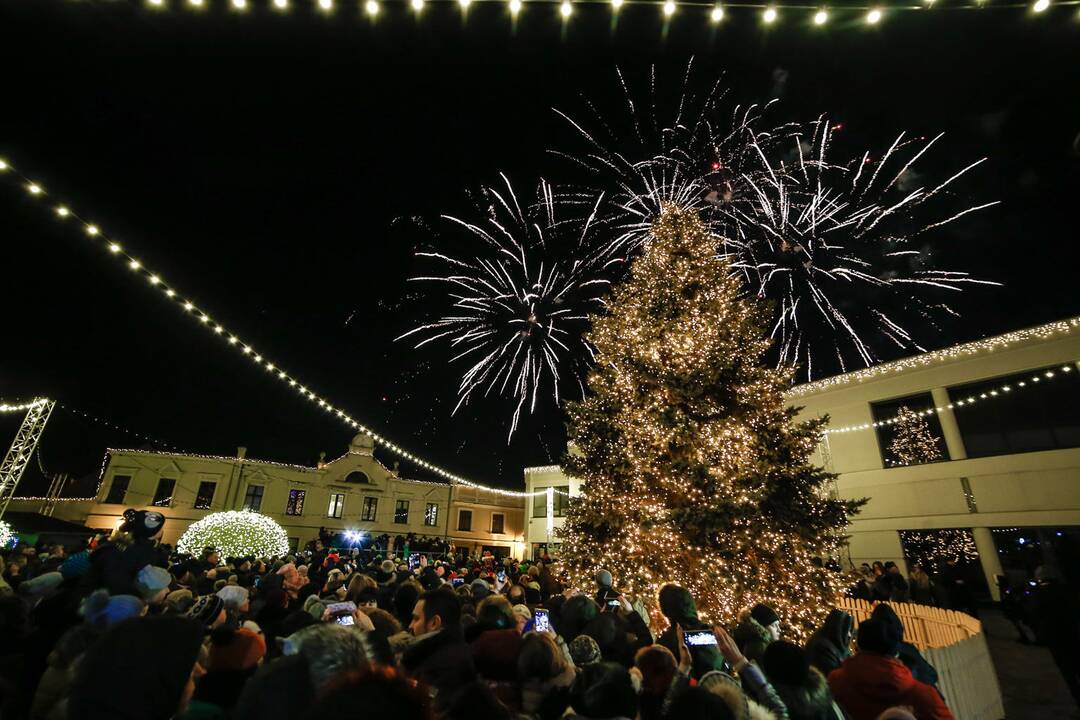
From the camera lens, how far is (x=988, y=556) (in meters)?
14.7

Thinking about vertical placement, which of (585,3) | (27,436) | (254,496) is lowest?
(254,496)

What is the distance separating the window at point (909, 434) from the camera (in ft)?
54.2

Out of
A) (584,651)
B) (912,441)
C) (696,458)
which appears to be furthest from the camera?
(912,441)

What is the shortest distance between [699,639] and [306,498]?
36.8 metres

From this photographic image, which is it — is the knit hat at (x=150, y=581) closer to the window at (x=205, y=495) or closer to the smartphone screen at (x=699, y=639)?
the smartphone screen at (x=699, y=639)

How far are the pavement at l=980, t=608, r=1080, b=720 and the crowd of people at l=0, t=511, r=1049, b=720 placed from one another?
3495 millimetres

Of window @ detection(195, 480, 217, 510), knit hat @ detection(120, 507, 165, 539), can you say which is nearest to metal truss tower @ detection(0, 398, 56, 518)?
window @ detection(195, 480, 217, 510)

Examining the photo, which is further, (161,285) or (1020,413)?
(1020,413)

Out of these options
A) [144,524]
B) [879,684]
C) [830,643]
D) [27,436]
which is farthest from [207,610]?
[27,436]

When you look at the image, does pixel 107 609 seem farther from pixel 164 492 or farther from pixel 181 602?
pixel 164 492

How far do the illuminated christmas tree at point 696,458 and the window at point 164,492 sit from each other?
107 feet

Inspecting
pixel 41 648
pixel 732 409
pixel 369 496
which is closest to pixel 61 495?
pixel 369 496

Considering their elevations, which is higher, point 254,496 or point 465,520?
point 254,496

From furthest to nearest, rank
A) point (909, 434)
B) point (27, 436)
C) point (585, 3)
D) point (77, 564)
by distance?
point (27, 436)
point (909, 434)
point (585, 3)
point (77, 564)
